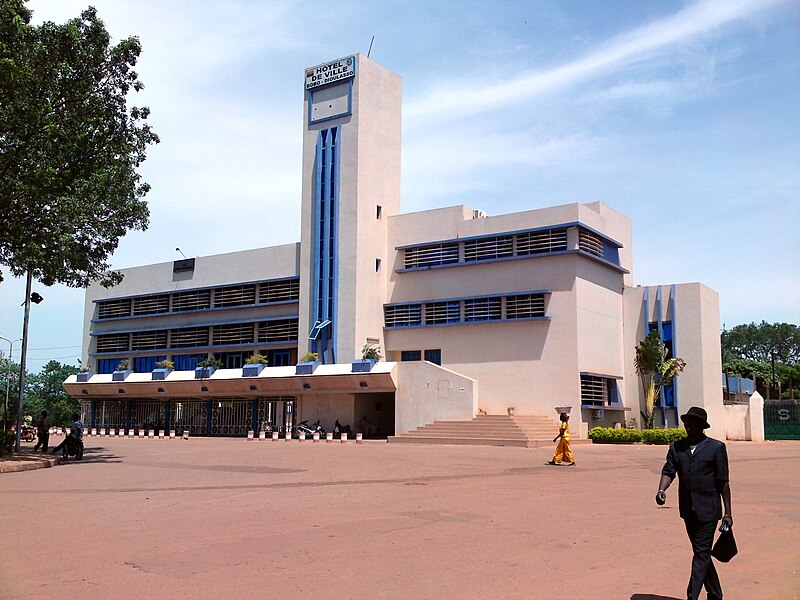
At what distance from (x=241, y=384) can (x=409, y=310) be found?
34.5ft

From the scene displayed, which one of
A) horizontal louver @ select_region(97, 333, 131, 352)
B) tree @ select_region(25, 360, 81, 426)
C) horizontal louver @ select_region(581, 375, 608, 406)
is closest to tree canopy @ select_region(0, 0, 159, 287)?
horizontal louver @ select_region(581, 375, 608, 406)

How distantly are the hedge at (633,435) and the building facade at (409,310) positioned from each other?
1038 millimetres

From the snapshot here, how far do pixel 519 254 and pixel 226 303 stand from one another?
19997mm

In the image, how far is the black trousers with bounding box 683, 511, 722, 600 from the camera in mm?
6311

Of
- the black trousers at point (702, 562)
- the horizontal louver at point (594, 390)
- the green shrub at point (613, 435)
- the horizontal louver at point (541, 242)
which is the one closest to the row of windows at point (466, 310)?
the horizontal louver at point (541, 242)

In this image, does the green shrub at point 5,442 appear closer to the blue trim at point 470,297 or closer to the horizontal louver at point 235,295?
the blue trim at point 470,297

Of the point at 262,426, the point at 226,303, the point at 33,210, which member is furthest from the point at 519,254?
the point at 33,210

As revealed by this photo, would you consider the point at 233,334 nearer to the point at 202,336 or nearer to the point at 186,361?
the point at 202,336

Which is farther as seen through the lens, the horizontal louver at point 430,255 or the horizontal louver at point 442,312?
the horizontal louver at point 430,255

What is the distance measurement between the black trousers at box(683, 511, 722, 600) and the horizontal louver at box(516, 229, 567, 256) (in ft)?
104

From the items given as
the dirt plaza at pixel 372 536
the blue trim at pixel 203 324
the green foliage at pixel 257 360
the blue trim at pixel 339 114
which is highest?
the blue trim at pixel 339 114

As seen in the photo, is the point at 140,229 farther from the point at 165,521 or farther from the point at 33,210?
the point at 165,521

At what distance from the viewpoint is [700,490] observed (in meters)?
6.54

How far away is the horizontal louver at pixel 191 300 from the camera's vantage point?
50656 millimetres
